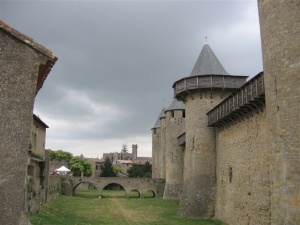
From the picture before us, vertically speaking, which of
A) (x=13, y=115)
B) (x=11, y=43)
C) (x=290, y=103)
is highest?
(x=11, y=43)

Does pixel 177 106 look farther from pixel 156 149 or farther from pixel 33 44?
pixel 33 44

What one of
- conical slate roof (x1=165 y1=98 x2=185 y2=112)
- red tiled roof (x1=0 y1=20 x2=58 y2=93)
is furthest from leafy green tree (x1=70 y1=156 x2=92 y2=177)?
red tiled roof (x1=0 y1=20 x2=58 y2=93)

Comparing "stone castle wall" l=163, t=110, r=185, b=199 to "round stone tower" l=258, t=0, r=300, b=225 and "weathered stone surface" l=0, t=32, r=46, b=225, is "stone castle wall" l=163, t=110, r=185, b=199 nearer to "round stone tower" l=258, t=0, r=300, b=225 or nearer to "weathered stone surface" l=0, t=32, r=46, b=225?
"round stone tower" l=258, t=0, r=300, b=225

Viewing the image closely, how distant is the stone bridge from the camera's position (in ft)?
143

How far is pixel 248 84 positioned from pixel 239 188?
546 centimetres

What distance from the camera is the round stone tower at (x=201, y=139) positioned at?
21328 millimetres

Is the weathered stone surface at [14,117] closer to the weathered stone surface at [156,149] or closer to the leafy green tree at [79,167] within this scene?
the weathered stone surface at [156,149]

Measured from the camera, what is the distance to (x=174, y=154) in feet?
116

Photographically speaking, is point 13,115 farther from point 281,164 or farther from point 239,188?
point 239,188

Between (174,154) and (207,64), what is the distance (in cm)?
1353

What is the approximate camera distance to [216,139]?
21578 mm

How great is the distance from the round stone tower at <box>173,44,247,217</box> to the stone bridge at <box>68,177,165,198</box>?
2106cm

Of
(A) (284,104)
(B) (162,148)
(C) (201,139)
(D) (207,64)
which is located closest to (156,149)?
(B) (162,148)

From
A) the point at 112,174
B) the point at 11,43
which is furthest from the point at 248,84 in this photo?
the point at 112,174
